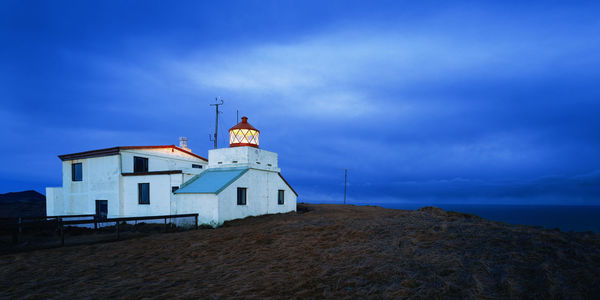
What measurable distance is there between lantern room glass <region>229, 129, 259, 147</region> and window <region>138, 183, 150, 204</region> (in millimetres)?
6566

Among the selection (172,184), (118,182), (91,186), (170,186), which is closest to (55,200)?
(91,186)

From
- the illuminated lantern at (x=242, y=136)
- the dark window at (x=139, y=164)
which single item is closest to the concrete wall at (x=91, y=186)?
the dark window at (x=139, y=164)

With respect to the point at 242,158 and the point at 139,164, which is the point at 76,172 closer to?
the point at 139,164

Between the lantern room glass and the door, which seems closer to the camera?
the lantern room glass

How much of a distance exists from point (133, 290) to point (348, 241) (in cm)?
640

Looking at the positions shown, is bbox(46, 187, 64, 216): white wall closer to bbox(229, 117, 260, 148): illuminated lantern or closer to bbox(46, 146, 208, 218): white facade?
bbox(46, 146, 208, 218): white facade

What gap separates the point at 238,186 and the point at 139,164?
1003 cm

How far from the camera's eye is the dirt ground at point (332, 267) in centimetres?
601

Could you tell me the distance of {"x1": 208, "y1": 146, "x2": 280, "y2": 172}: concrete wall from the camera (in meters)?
20.3

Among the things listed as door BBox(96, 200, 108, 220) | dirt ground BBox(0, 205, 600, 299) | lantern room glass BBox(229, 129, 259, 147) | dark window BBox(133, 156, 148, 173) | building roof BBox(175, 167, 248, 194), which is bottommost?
door BBox(96, 200, 108, 220)

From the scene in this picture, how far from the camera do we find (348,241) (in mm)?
10539

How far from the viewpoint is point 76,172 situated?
82.4ft

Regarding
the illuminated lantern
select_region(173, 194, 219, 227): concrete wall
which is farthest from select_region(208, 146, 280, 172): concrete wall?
select_region(173, 194, 219, 227): concrete wall

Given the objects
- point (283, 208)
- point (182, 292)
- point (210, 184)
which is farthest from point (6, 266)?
point (283, 208)
